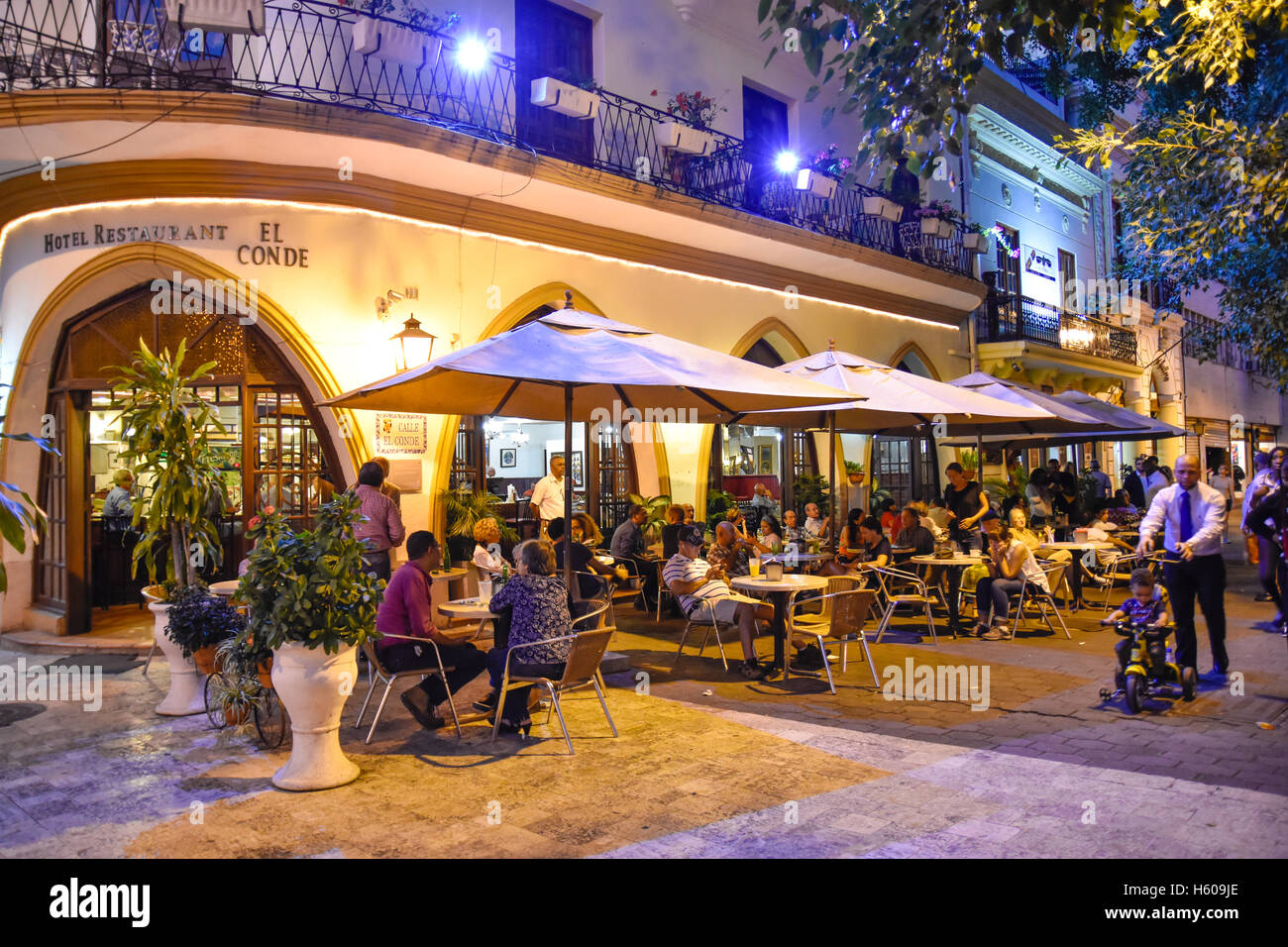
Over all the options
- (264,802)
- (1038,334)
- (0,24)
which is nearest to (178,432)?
(264,802)

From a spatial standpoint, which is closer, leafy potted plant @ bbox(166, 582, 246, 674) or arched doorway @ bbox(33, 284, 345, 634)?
leafy potted plant @ bbox(166, 582, 246, 674)

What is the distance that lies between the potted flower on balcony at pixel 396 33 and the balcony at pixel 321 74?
0.14 feet

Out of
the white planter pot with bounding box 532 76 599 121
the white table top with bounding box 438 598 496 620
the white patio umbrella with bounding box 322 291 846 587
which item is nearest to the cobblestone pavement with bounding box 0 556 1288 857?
the white table top with bounding box 438 598 496 620

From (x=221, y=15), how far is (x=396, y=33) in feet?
5.02

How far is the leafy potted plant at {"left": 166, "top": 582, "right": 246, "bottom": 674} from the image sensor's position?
6137 millimetres

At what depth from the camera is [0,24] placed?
7695 mm

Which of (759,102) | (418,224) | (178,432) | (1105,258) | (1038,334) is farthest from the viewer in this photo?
(1105,258)

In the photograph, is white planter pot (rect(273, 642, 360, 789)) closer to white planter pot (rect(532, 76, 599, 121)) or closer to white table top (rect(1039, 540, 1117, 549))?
white planter pot (rect(532, 76, 599, 121))

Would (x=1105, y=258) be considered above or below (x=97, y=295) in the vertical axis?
above

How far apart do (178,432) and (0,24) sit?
3958 millimetres

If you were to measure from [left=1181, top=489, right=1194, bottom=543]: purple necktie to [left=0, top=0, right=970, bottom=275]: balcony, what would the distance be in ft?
22.4

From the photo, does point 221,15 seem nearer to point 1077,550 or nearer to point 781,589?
point 781,589
